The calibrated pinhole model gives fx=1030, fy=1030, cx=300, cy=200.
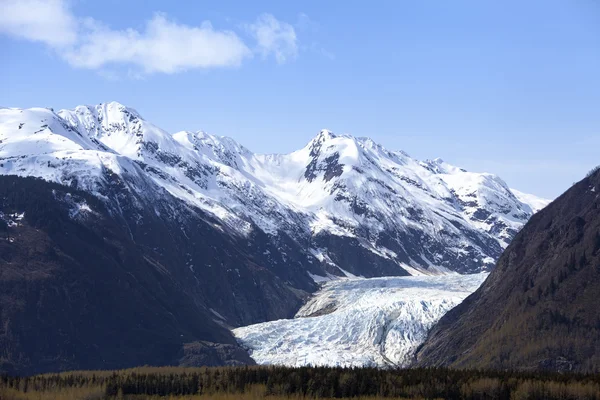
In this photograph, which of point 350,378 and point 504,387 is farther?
point 350,378

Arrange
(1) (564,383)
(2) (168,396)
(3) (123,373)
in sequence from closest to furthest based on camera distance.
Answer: (1) (564,383) → (2) (168,396) → (3) (123,373)

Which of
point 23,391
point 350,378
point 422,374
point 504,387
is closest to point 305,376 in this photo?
point 350,378

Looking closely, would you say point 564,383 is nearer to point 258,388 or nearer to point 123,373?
point 258,388

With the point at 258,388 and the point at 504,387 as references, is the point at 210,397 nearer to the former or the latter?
the point at 258,388

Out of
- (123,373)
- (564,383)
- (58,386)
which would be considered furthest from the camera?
(123,373)

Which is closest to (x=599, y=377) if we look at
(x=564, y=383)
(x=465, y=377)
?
(x=564, y=383)

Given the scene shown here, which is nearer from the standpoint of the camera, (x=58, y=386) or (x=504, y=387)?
(x=504, y=387)
